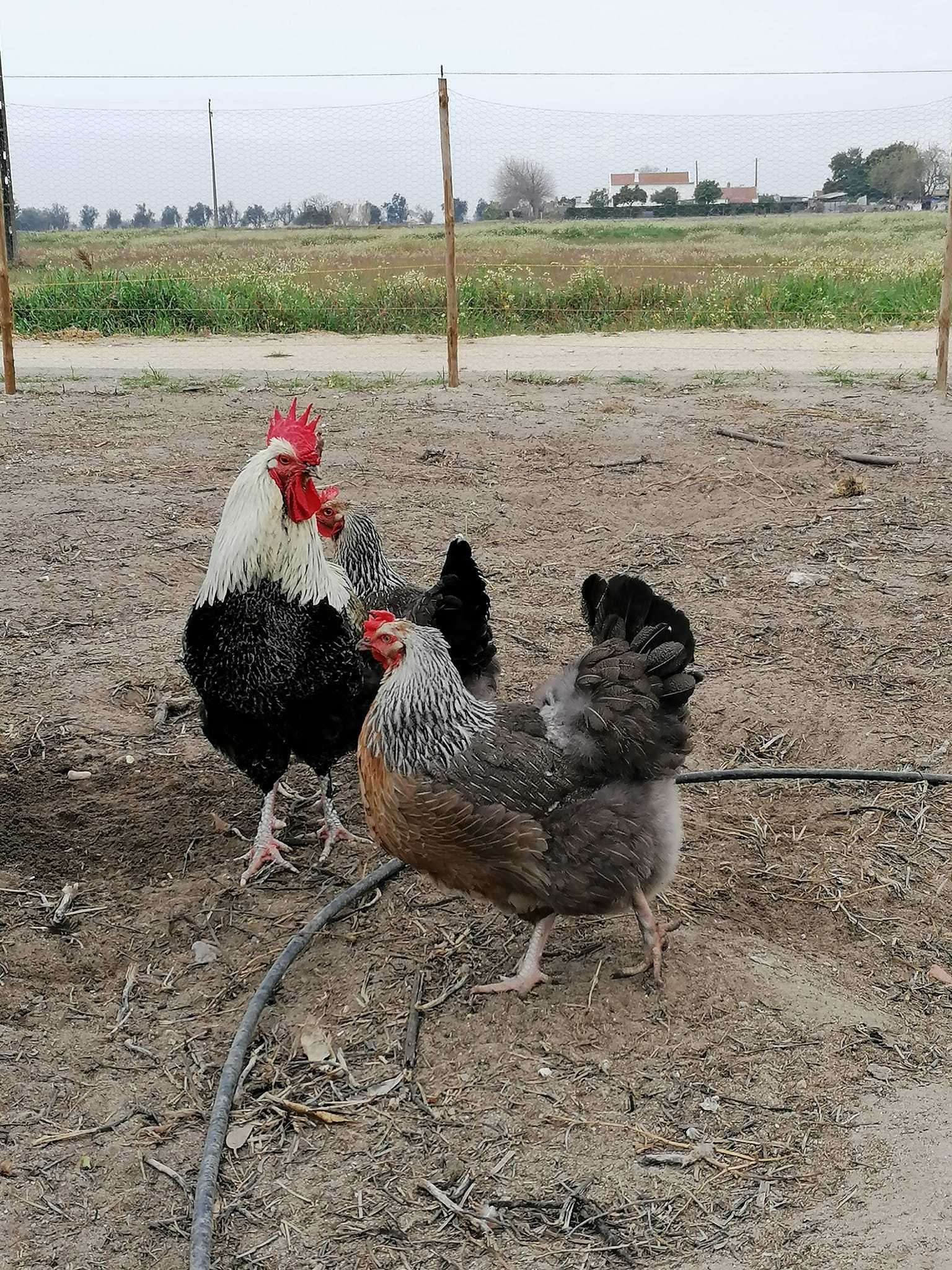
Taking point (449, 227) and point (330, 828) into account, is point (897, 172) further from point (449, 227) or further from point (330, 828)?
point (330, 828)

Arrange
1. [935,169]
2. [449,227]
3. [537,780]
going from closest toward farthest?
[537,780]
[449,227]
[935,169]

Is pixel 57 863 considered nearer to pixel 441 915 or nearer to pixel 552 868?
pixel 441 915

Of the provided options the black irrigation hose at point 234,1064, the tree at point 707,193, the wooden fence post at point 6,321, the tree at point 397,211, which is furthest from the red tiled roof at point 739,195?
the black irrigation hose at point 234,1064

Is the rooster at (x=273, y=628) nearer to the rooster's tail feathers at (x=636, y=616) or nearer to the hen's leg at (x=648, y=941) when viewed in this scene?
the rooster's tail feathers at (x=636, y=616)

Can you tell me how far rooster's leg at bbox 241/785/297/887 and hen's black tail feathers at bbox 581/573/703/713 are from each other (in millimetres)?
1523

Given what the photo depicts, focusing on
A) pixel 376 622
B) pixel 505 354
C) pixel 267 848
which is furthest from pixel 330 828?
pixel 505 354

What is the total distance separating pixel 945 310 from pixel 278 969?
409 inches

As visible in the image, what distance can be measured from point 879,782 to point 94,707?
141 inches

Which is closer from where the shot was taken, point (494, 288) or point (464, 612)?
point (464, 612)

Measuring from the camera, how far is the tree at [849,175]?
17.1 meters

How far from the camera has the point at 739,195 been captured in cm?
1762

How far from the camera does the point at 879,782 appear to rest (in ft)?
15.6

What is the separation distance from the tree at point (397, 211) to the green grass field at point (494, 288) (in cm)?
99

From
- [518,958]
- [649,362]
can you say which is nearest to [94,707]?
[518,958]
